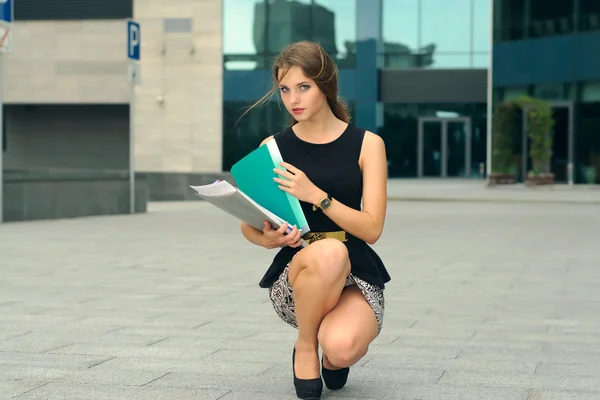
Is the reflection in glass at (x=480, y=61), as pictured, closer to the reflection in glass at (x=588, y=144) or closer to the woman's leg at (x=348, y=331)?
the reflection in glass at (x=588, y=144)

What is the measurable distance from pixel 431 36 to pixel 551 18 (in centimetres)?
490

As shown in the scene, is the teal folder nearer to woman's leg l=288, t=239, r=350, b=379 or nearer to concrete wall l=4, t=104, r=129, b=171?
woman's leg l=288, t=239, r=350, b=379

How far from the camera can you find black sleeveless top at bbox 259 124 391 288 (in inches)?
179

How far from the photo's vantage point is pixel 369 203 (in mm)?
4500

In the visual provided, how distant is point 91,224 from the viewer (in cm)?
1712

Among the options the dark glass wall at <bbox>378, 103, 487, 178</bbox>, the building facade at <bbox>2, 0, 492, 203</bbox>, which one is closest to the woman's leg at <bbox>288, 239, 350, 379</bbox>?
the building facade at <bbox>2, 0, 492, 203</bbox>

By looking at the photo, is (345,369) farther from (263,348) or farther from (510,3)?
(510,3)

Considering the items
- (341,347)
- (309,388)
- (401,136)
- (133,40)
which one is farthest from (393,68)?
(341,347)

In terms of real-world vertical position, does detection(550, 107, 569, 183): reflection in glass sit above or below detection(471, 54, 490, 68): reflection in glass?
below

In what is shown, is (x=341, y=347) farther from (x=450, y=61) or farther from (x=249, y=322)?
(x=450, y=61)

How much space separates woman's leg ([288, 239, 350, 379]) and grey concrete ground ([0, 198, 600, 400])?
0.34 meters

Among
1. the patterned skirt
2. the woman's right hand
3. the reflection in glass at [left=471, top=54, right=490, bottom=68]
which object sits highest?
the reflection in glass at [left=471, top=54, right=490, bottom=68]

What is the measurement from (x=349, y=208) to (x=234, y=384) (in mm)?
1163

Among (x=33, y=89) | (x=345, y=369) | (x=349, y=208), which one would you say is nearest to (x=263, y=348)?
(x=345, y=369)
